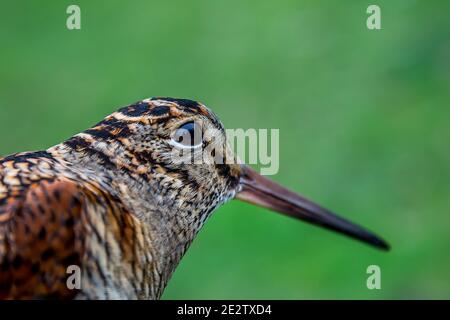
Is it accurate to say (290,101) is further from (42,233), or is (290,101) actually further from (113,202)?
(42,233)

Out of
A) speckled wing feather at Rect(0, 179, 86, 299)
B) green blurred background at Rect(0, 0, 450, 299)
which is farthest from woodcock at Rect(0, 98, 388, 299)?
green blurred background at Rect(0, 0, 450, 299)

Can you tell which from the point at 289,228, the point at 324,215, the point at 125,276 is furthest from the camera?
the point at 289,228

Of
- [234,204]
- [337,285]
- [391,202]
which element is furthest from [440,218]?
[234,204]

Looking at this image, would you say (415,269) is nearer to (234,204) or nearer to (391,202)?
(391,202)

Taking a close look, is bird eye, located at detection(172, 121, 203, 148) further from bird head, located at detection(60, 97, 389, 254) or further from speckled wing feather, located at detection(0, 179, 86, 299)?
speckled wing feather, located at detection(0, 179, 86, 299)

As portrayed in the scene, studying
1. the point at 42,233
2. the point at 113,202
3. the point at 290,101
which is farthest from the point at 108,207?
the point at 290,101

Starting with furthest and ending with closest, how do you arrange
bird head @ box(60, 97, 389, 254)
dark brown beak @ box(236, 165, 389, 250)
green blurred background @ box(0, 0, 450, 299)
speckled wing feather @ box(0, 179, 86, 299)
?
1. green blurred background @ box(0, 0, 450, 299)
2. dark brown beak @ box(236, 165, 389, 250)
3. bird head @ box(60, 97, 389, 254)
4. speckled wing feather @ box(0, 179, 86, 299)

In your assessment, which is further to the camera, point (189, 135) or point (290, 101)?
point (290, 101)
